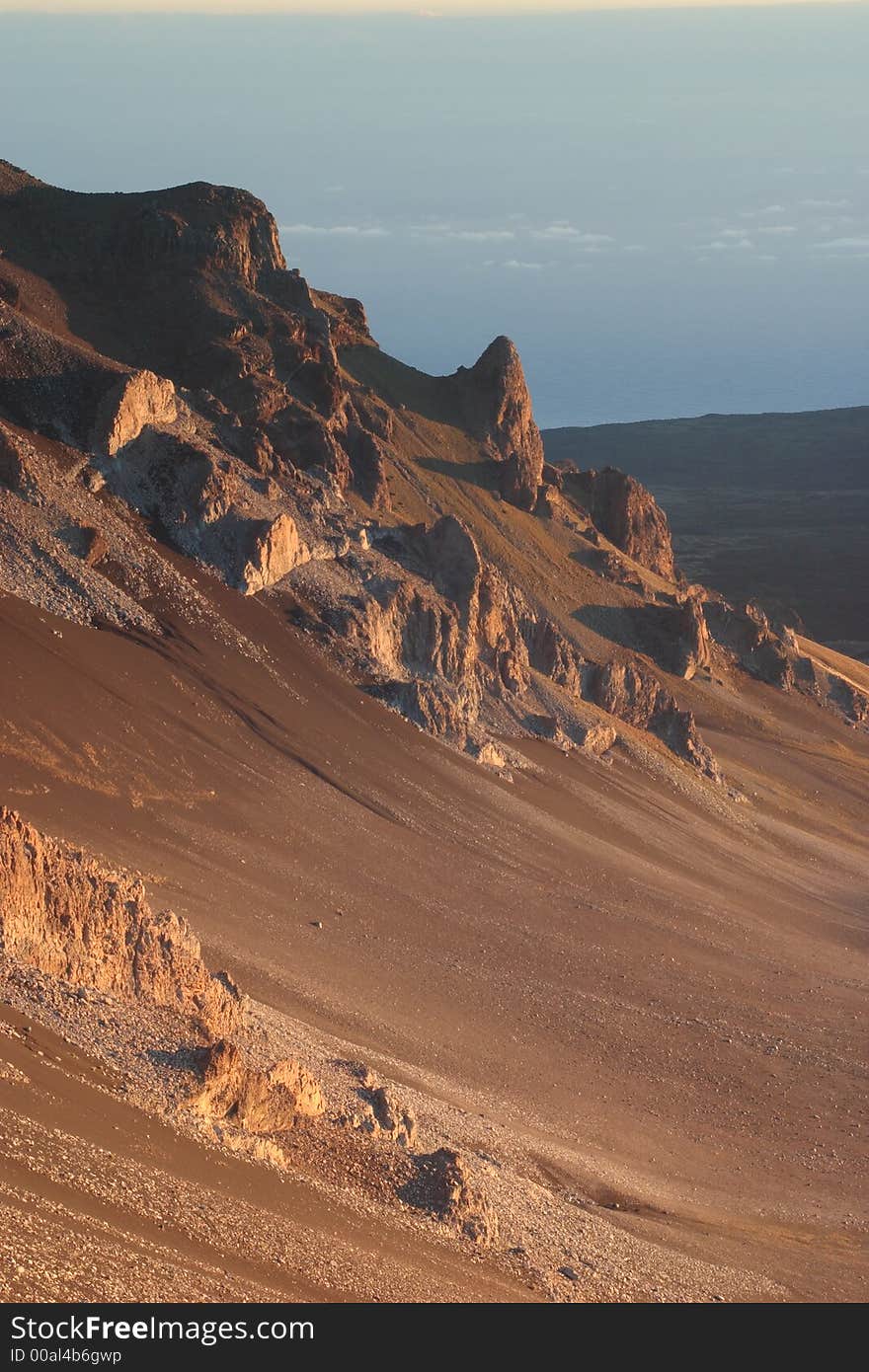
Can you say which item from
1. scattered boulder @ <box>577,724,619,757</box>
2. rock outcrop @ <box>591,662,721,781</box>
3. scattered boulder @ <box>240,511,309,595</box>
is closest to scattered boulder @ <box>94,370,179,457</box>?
scattered boulder @ <box>240,511,309,595</box>

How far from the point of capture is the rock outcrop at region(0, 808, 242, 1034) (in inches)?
1318

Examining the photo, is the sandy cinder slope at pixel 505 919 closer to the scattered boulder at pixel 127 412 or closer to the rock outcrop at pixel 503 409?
the scattered boulder at pixel 127 412

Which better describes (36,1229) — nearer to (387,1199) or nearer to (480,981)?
(387,1199)

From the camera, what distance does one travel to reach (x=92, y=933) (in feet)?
113

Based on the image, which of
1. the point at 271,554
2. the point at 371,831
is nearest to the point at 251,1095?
the point at 371,831

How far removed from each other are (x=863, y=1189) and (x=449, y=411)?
2174 inches

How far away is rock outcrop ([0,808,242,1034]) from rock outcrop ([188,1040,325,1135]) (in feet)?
5.27

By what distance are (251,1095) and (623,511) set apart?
71.0m

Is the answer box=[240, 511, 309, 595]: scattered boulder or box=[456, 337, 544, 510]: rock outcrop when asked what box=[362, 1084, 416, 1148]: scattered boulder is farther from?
box=[456, 337, 544, 510]: rock outcrop

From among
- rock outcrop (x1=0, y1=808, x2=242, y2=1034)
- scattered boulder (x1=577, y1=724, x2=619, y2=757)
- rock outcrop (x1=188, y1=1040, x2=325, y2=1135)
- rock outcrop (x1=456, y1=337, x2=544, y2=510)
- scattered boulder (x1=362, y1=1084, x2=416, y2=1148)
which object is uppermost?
rock outcrop (x1=456, y1=337, x2=544, y2=510)

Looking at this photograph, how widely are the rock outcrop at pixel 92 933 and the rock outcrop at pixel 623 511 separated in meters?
66.3
